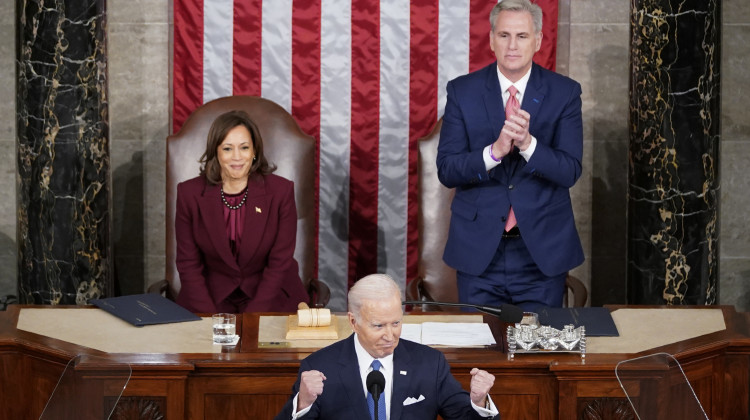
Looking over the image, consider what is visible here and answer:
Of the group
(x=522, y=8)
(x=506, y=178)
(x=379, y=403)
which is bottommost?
(x=379, y=403)

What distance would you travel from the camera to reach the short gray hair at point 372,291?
327cm

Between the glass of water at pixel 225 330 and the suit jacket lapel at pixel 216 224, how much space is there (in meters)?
1.16

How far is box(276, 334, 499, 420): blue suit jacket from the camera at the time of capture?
3.32 m

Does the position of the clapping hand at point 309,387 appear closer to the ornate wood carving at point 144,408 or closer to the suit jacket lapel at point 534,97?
the ornate wood carving at point 144,408

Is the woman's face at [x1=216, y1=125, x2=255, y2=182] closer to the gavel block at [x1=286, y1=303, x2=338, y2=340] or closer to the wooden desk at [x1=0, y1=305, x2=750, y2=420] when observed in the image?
the gavel block at [x1=286, y1=303, x2=338, y2=340]

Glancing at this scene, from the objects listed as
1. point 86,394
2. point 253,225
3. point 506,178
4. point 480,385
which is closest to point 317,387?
point 480,385

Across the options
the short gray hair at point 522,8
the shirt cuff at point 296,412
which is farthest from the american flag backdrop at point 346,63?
the shirt cuff at point 296,412

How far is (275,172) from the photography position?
583cm

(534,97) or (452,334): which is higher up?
(534,97)

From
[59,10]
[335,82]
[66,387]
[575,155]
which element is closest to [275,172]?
[335,82]

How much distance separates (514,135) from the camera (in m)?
4.45

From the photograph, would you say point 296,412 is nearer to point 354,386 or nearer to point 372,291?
point 354,386

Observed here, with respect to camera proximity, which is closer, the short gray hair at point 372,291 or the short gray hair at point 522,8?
the short gray hair at point 372,291

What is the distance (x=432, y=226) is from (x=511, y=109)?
1266 mm
